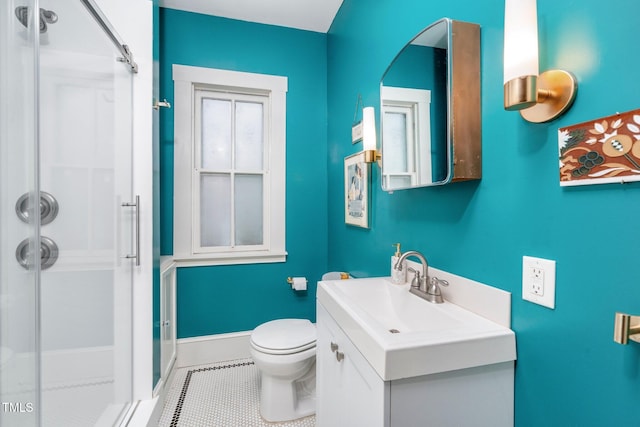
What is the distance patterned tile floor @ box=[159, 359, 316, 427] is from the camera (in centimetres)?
164

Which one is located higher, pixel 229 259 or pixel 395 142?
pixel 395 142

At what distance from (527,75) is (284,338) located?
1568 mm

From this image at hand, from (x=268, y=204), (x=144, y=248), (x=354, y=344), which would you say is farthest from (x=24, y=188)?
(x=268, y=204)

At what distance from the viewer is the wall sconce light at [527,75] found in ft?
2.13

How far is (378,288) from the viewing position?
126 centimetres

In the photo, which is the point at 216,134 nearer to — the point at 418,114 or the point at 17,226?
the point at 17,226

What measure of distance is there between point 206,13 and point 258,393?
2776mm

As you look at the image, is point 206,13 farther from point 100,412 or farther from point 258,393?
point 258,393

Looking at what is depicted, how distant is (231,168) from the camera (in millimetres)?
2373

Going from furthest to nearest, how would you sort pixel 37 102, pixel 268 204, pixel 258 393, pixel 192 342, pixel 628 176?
pixel 268 204 < pixel 192 342 < pixel 258 393 < pixel 37 102 < pixel 628 176

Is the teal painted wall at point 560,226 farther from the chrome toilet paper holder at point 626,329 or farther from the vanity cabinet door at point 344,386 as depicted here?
the vanity cabinet door at point 344,386

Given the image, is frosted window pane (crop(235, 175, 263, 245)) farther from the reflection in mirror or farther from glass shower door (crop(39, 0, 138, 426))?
the reflection in mirror

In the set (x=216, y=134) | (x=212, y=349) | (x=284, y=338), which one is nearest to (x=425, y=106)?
(x=284, y=338)

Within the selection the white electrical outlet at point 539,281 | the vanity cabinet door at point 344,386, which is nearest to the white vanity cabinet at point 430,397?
the vanity cabinet door at point 344,386
